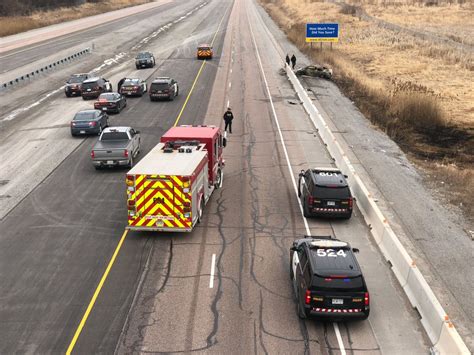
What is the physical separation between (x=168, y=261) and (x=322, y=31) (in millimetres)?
54798

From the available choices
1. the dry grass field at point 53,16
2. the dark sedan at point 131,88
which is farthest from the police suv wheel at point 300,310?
the dry grass field at point 53,16

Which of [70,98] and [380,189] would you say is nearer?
[380,189]

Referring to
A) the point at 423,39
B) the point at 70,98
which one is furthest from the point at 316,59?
the point at 70,98

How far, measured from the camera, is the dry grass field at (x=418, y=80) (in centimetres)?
3130

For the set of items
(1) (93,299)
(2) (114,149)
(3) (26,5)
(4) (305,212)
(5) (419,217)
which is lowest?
(5) (419,217)

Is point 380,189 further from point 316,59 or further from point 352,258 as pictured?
point 316,59

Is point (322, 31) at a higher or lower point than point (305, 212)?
higher

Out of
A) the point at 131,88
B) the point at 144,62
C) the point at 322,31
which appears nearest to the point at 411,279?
the point at 131,88

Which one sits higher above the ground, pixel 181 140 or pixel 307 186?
pixel 181 140

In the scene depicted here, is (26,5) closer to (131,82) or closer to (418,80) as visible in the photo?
(131,82)

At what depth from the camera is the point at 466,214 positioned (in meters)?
22.2

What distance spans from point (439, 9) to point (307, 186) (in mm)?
109195

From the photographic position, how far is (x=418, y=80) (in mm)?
50656

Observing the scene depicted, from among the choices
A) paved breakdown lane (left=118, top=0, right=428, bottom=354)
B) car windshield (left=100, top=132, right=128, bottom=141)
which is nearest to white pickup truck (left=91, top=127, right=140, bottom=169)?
car windshield (left=100, top=132, right=128, bottom=141)
